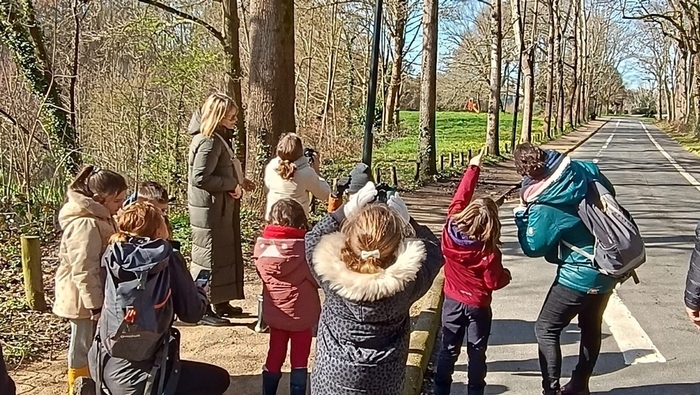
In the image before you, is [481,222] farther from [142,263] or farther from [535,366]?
[142,263]

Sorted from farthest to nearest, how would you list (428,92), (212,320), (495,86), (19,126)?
1. (495,86)
2. (428,92)
3. (19,126)
4. (212,320)

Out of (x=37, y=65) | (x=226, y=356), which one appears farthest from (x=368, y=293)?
(x=37, y=65)

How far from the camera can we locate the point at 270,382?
4637 millimetres

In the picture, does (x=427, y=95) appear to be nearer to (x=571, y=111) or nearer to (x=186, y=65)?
(x=186, y=65)

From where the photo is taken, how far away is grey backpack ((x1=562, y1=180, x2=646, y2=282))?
15.0ft

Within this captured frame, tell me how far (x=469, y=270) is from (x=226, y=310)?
2698mm

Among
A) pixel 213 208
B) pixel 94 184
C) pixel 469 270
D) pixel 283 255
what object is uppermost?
pixel 94 184

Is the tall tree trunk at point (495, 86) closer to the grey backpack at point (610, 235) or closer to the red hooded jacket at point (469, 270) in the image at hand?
the grey backpack at point (610, 235)

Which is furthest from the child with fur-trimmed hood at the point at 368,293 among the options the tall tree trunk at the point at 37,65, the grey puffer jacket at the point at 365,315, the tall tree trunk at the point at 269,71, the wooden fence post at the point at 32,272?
the tall tree trunk at the point at 37,65

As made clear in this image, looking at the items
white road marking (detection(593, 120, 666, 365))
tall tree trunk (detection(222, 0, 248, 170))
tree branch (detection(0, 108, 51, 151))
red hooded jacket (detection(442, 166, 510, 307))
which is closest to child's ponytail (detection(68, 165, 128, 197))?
red hooded jacket (detection(442, 166, 510, 307))

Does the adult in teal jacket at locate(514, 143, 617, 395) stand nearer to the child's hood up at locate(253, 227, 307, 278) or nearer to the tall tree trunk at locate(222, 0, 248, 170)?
the child's hood up at locate(253, 227, 307, 278)

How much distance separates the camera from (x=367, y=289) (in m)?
3.25

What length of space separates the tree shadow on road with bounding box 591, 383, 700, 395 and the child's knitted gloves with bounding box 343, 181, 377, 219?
2.49 metres

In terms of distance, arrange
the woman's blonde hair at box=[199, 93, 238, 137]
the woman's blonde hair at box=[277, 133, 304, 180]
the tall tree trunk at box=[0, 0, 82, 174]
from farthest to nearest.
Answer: the tall tree trunk at box=[0, 0, 82, 174], the woman's blonde hair at box=[277, 133, 304, 180], the woman's blonde hair at box=[199, 93, 238, 137]
